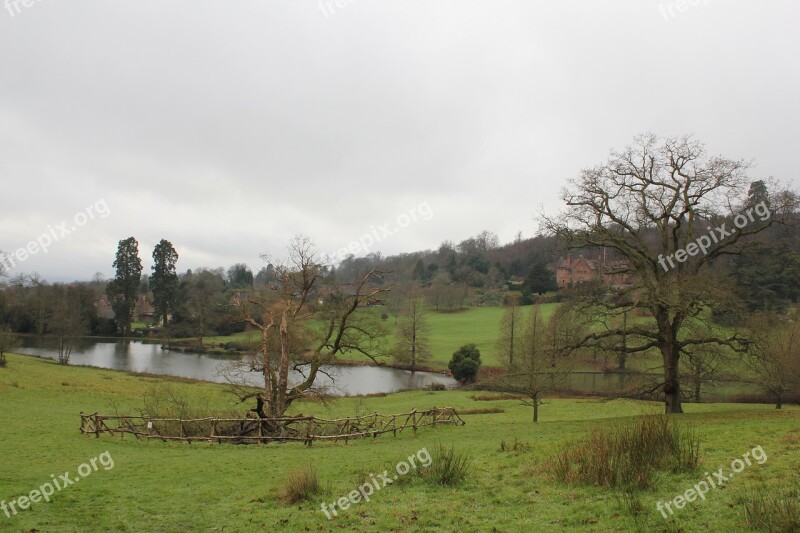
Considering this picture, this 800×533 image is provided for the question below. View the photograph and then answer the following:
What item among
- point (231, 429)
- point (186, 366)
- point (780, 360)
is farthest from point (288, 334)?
point (186, 366)

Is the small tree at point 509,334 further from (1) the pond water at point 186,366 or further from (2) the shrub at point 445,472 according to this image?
(2) the shrub at point 445,472

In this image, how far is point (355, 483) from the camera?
41.2 feet

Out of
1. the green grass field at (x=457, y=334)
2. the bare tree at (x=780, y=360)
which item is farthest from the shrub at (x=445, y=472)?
the green grass field at (x=457, y=334)

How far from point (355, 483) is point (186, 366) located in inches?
2203

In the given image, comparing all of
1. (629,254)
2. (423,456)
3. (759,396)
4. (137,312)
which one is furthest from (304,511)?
(137,312)

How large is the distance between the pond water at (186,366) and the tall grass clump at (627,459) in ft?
122

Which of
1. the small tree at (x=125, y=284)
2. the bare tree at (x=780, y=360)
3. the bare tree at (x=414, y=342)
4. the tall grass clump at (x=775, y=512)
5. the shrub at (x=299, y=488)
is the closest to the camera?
the tall grass clump at (x=775, y=512)

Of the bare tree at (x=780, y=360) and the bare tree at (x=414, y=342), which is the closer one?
the bare tree at (x=780, y=360)

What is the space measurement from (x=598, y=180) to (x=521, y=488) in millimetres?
16614

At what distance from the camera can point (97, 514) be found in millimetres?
11086

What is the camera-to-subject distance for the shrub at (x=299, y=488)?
1115cm

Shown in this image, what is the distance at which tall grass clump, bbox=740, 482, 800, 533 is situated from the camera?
7.02 metres

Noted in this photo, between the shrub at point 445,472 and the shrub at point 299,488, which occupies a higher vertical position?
the shrub at point 445,472

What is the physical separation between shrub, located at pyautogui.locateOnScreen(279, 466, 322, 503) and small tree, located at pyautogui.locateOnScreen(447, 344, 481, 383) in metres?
41.9
